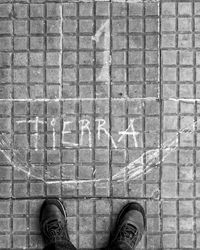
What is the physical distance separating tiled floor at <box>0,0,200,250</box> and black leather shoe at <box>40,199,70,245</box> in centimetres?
9

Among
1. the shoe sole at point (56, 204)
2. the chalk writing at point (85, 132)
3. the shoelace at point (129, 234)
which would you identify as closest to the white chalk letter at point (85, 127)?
the chalk writing at point (85, 132)

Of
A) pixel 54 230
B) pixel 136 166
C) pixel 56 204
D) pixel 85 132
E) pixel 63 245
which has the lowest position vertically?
pixel 63 245

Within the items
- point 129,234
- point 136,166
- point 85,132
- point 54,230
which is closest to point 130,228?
point 129,234

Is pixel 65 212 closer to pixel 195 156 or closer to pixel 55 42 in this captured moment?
pixel 195 156

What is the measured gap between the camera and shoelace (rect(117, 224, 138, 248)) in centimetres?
405

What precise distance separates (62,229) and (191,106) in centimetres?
153

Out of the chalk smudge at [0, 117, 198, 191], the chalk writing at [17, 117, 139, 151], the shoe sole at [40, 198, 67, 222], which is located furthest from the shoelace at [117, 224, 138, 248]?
the chalk writing at [17, 117, 139, 151]

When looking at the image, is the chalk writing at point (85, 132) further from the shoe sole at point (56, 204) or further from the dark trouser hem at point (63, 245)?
the dark trouser hem at point (63, 245)

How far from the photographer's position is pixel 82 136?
13.6 feet

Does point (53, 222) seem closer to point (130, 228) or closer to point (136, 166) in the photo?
point (130, 228)

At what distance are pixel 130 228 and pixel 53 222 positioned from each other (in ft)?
2.16

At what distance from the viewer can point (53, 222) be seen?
4059 mm

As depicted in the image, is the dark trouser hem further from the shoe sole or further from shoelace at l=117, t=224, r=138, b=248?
shoelace at l=117, t=224, r=138, b=248

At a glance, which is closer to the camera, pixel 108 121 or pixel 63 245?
pixel 63 245
